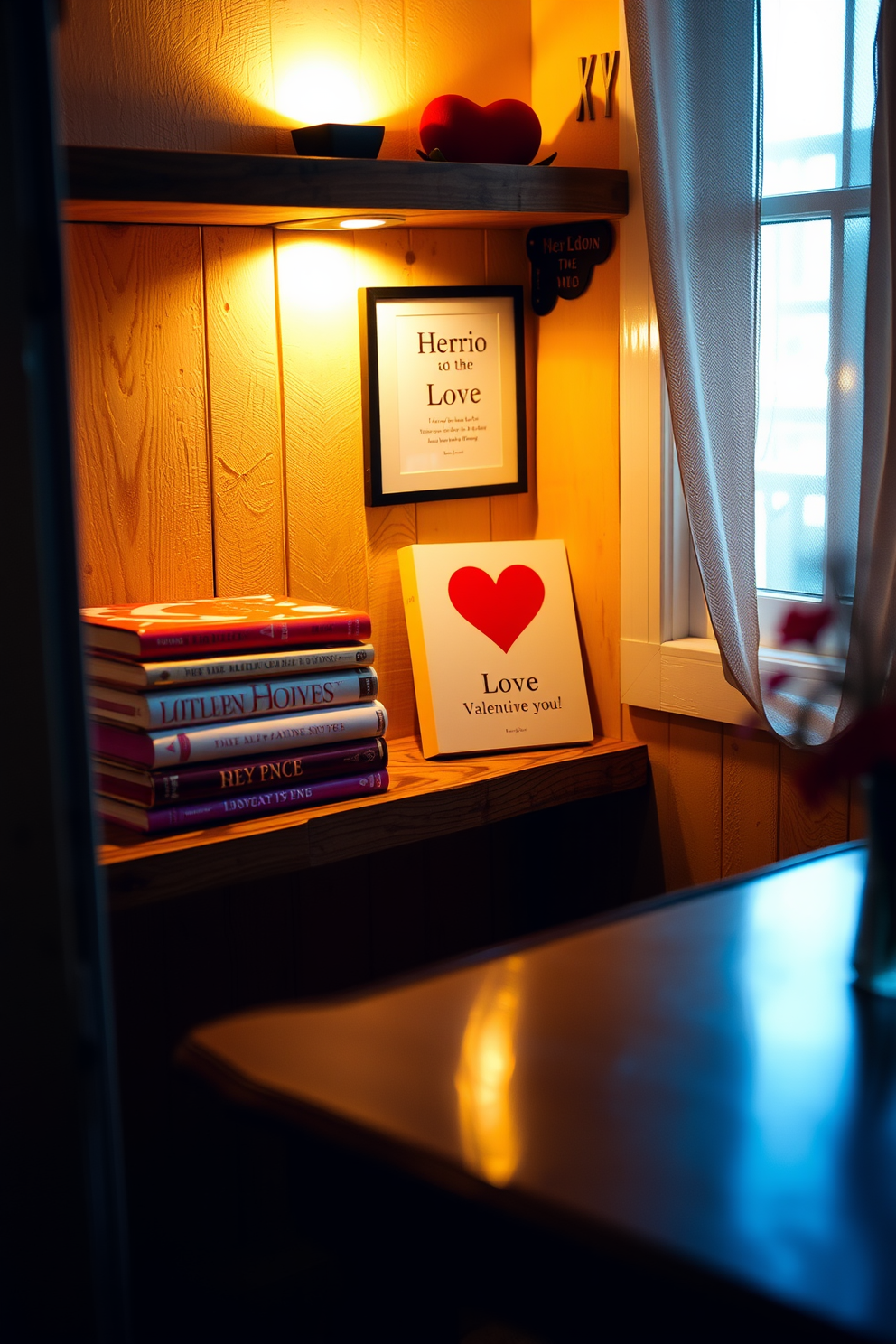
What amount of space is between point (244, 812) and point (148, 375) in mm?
662

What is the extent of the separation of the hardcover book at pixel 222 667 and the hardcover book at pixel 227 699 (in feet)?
0.04

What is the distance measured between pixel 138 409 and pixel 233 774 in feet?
1.86

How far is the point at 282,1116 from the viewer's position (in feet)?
3.50

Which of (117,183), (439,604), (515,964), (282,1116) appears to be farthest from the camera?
(439,604)

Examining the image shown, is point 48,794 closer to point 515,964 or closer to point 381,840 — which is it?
point 515,964

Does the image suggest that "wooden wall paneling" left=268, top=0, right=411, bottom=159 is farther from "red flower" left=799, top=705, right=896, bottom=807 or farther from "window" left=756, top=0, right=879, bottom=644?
"red flower" left=799, top=705, right=896, bottom=807

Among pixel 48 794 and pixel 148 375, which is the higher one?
pixel 148 375

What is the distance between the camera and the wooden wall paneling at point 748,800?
2.10 meters

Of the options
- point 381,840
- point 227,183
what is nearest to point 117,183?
point 227,183

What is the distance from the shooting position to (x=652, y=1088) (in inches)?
42.4

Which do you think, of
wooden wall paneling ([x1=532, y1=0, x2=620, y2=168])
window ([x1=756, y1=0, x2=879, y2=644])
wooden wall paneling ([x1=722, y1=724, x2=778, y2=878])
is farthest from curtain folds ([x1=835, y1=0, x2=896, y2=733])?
wooden wall paneling ([x1=532, y1=0, x2=620, y2=168])

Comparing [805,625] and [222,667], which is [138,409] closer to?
[222,667]

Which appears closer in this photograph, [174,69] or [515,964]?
[515,964]

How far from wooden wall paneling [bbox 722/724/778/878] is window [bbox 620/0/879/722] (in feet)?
0.19
